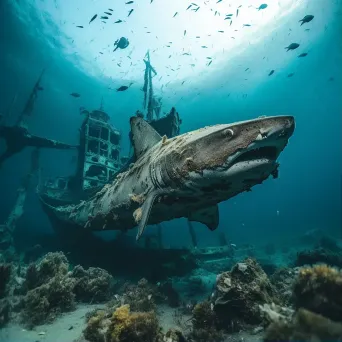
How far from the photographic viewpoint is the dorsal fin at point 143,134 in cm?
658

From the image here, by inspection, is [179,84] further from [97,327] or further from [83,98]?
[97,327]

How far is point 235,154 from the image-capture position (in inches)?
126

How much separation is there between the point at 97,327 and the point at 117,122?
6349cm

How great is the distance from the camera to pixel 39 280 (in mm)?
6625

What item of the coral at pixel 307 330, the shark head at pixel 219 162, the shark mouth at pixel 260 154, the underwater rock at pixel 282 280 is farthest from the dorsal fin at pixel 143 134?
the coral at pixel 307 330

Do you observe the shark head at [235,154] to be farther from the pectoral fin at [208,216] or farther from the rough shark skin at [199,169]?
the pectoral fin at [208,216]

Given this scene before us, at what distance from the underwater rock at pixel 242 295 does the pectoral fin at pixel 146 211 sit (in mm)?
1734

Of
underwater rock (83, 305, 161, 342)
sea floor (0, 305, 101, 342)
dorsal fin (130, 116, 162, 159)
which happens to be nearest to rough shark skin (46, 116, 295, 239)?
dorsal fin (130, 116, 162, 159)

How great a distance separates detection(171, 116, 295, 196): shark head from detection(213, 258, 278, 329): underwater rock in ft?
5.07

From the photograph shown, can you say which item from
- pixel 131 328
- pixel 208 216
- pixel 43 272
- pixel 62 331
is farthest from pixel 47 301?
pixel 208 216

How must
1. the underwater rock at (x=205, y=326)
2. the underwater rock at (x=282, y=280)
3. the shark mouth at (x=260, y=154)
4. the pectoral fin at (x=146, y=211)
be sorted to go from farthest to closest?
the underwater rock at (x=282, y=280) → the pectoral fin at (x=146, y=211) → the underwater rock at (x=205, y=326) → the shark mouth at (x=260, y=154)

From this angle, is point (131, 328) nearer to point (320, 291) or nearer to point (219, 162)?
point (320, 291)

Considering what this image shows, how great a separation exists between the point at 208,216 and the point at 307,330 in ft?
14.0

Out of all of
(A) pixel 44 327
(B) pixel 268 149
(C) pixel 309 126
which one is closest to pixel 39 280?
(A) pixel 44 327
